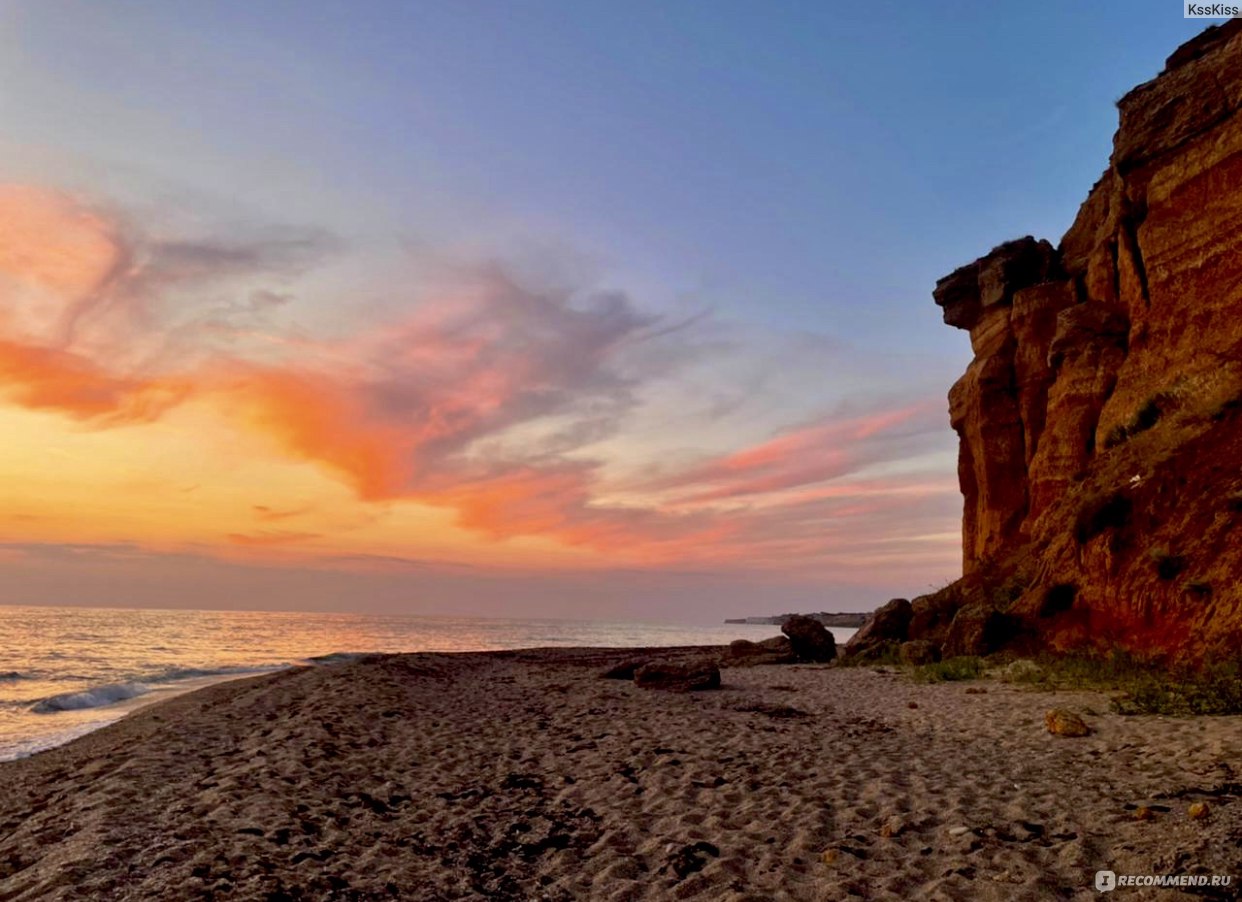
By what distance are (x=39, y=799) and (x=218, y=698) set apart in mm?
11180

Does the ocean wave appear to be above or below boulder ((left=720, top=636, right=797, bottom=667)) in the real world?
below

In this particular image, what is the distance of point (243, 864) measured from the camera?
256 inches

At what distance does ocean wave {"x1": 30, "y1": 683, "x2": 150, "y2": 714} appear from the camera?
2284 cm

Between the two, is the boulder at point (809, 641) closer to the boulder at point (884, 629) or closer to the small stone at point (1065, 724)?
the boulder at point (884, 629)

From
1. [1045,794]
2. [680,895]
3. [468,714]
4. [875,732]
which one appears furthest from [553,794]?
[468,714]

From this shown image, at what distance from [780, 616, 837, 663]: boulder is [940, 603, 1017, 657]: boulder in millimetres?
9298

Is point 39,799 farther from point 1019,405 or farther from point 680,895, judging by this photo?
point 1019,405

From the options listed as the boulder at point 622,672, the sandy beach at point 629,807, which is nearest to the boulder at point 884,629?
the boulder at point 622,672

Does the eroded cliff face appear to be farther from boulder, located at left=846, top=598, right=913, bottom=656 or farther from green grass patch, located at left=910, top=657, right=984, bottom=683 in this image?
green grass patch, located at left=910, top=657, right=984, bottom=683

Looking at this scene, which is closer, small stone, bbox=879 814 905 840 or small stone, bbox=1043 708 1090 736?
small stone, bbox=879 814 905 840

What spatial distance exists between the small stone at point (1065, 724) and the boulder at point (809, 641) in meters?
21.1

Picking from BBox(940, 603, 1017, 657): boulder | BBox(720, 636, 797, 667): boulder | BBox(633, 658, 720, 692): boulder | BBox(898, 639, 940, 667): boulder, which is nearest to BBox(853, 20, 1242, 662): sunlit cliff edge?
BBox(940, 603, 1017, 657): boulder

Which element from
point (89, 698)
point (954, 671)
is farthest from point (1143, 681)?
point (89, 698)

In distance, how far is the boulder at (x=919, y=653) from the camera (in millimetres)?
24688
